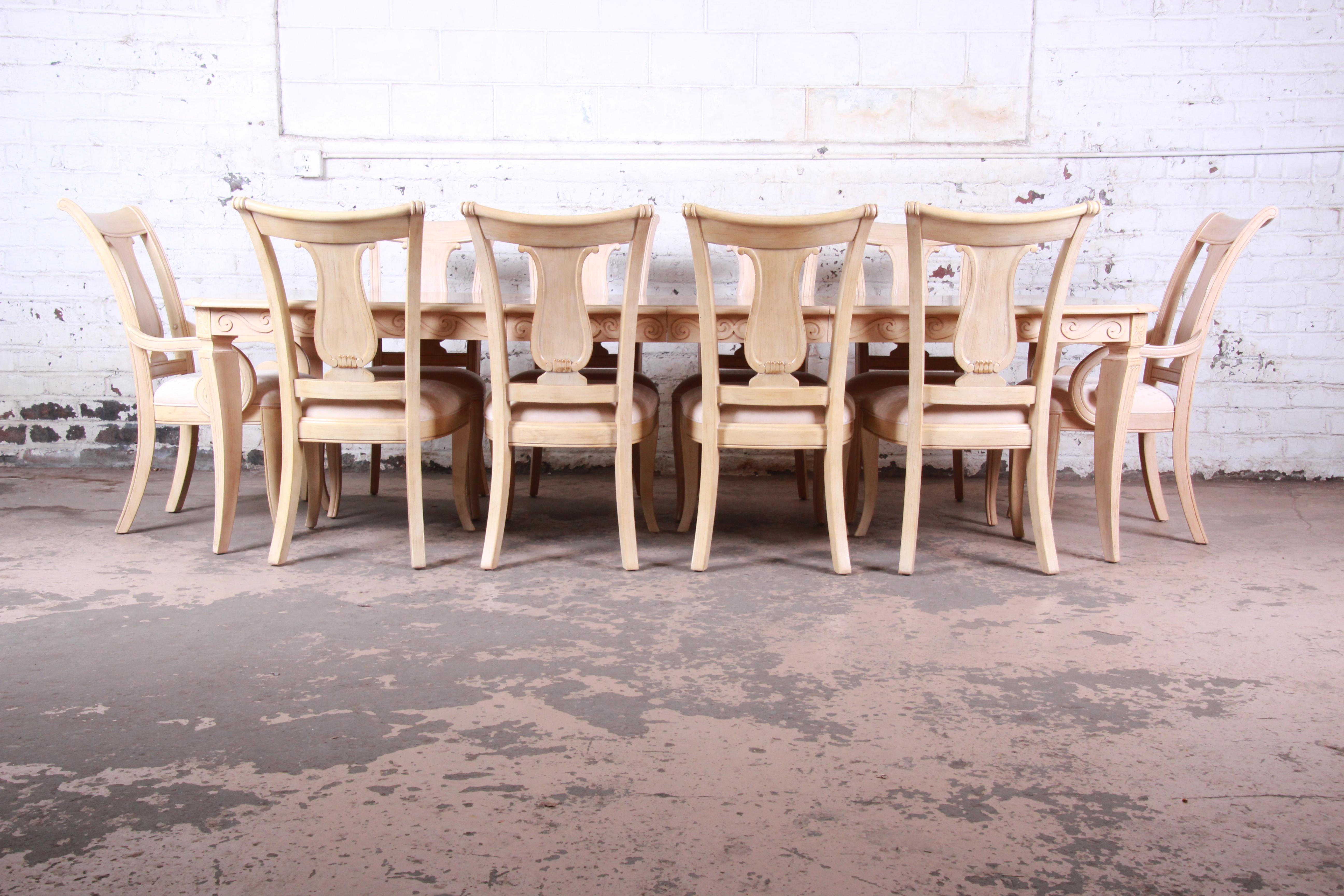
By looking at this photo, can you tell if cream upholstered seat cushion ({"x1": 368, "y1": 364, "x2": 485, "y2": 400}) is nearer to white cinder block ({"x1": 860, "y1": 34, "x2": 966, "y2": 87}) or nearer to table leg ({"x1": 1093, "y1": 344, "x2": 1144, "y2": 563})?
table leg ({"x1": 1093, "y1": 344, "x2": 1144, "y2": 563})

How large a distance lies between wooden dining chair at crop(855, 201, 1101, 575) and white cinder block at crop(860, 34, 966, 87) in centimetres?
180

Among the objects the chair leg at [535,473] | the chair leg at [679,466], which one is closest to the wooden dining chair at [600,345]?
the chair leg at [535,473]

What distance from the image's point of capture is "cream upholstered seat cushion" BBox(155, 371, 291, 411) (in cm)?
296

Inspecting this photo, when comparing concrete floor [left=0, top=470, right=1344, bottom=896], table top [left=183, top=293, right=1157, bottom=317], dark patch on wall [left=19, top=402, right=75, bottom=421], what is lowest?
concrete floor [left=0, top=470, right=1344, bottom=896]

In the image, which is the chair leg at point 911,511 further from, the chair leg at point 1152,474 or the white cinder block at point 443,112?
the white cinder block at point 443,112

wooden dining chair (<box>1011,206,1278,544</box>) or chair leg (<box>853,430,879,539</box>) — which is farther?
chair leg (<box>853,430,879,539</box>)

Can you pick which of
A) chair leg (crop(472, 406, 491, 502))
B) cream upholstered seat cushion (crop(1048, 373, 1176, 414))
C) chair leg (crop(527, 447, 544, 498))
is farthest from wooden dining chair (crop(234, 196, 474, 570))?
cream upholstered seat cushion (crop(1048, 373, 1176, 414))

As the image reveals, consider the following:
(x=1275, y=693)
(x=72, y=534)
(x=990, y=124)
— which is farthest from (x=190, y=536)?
(x=990, y=124)

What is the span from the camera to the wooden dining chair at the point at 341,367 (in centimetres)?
251

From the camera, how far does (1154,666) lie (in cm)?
192

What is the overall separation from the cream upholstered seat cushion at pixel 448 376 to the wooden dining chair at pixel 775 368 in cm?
85

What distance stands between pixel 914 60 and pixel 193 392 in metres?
3.22

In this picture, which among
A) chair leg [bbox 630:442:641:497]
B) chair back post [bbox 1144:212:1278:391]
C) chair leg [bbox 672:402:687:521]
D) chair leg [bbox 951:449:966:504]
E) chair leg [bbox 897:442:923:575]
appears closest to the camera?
chair leg [bbox 897:442:923:575]

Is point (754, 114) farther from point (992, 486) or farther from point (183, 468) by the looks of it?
point (183, 468)
